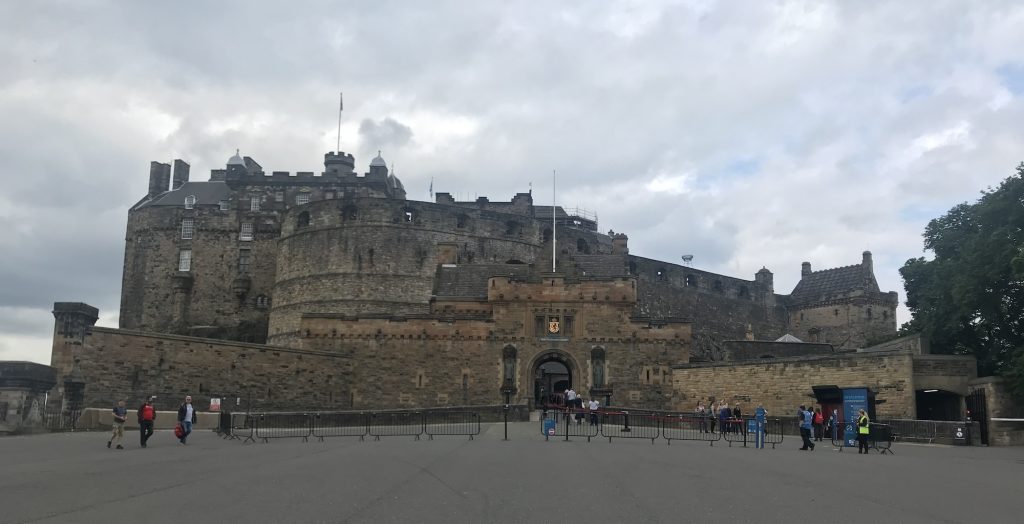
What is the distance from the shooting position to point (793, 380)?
1192 inches

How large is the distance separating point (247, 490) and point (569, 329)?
2594 centimetres

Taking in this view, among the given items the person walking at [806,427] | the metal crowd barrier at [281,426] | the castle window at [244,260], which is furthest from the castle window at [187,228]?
the person walking at [806,427]

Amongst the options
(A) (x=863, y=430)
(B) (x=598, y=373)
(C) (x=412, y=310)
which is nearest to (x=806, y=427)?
(A) (x=863, y=430)

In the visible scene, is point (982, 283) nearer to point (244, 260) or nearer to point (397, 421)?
point (397, 421)

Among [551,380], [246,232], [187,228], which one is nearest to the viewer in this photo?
[551,380]

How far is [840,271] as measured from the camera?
6309 cm

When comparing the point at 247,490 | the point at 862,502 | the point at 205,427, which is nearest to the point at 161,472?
the point at 247,490

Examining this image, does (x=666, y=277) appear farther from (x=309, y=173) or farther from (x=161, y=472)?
(x=161, y=472)

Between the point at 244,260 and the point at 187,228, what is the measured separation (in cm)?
421

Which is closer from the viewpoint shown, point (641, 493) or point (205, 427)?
point (641, 493)

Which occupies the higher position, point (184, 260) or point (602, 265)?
point (184, 260)

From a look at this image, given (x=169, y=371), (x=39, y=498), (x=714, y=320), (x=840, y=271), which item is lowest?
(x=39, y=498)

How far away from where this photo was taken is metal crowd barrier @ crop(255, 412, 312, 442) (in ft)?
73.3

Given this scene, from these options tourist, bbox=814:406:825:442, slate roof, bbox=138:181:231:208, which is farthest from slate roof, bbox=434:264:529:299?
slate roof, bbox=138:181:231:208
